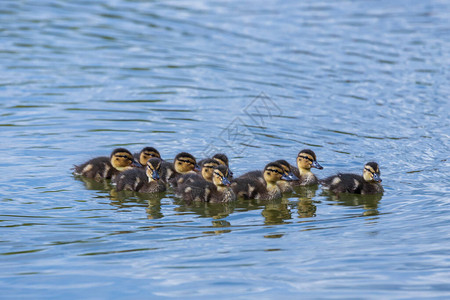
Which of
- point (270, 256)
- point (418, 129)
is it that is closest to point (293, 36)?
point (418, 129)

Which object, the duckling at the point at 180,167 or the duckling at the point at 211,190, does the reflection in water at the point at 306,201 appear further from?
the duckling at the point at 180,167

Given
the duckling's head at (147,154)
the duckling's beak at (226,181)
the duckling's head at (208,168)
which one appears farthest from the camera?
the duckling's head at (147,154)

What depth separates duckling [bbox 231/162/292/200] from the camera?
24.4ft

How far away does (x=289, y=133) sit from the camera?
9.47 meters

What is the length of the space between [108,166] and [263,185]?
1.56 m

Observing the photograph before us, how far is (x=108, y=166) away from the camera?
8.08 meters

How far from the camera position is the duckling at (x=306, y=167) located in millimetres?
7938

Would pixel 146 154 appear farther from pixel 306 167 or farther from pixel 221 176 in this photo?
pixel 306 167

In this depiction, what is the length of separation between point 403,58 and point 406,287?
8.28m

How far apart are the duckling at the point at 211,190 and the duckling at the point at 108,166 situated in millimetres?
926

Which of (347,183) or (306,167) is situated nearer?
(347,183)

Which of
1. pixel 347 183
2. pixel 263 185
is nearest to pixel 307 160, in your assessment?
pixel 347 183

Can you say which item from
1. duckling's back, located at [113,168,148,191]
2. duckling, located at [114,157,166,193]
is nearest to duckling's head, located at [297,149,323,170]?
duckling, located at [114,157,166,193]

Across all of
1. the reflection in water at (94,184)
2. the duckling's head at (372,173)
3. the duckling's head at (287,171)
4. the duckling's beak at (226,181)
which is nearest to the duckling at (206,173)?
the duckling's beak at (226,181)
